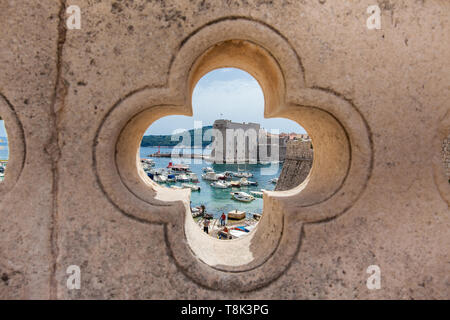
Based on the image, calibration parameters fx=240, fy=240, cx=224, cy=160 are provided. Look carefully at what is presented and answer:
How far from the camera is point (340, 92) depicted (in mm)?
1499

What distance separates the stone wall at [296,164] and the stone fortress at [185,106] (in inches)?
442

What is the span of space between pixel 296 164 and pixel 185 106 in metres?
12.5

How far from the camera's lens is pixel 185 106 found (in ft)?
5.19

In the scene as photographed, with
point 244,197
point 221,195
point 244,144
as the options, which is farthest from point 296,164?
point 244,144

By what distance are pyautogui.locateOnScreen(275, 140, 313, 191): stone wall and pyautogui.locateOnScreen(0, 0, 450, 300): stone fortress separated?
1124cm

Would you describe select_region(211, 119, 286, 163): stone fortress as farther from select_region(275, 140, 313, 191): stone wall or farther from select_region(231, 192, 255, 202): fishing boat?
select_region(275, 140, 313, 191): stone wall

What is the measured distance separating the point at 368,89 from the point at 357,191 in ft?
2.11

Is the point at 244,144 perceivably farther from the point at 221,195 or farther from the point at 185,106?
the point at 185,106

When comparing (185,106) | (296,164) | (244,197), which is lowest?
(185,106)

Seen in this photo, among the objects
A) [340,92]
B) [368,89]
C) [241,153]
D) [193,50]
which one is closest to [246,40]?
[193,50]

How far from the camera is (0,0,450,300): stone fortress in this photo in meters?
1.44

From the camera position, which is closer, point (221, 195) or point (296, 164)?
point (296, 164)

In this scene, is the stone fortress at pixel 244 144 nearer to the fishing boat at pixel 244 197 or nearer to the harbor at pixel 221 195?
the harbor at pixel 221 195

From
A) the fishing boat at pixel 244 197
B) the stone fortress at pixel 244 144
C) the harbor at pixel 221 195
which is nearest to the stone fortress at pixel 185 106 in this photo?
the harbor at pixel 221 195
